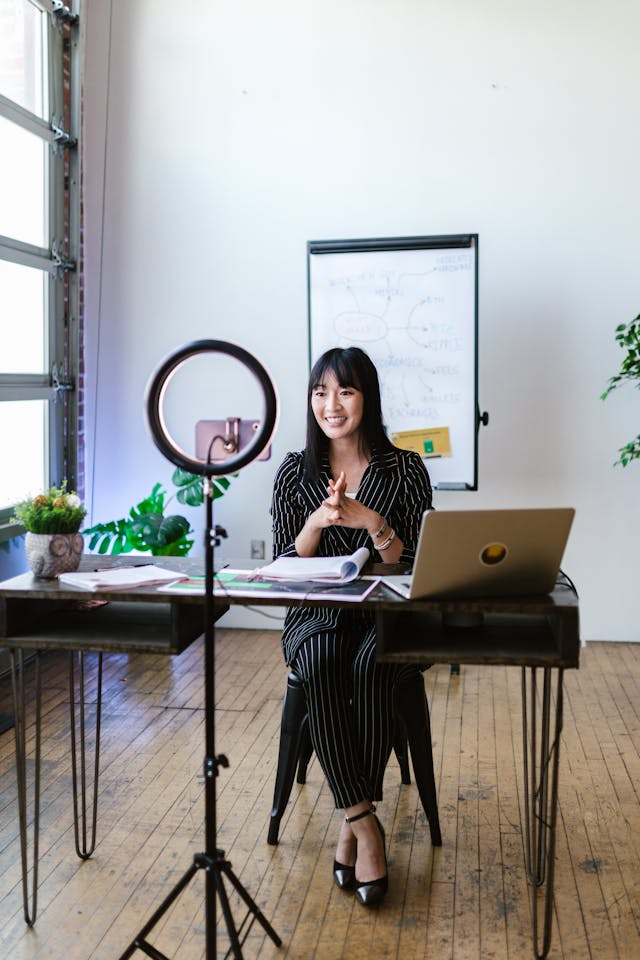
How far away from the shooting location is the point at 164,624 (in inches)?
82.8

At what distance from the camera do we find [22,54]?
13.5 feet

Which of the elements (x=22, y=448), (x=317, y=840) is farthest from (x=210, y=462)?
(x=22, y=448)

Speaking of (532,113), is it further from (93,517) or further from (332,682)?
(332,682)

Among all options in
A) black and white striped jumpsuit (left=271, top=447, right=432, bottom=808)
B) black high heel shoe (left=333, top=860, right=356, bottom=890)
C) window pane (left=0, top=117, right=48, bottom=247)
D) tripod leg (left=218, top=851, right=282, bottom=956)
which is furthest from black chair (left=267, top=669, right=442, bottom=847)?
window pane (left=0, top=117, right=48, bottom=247)

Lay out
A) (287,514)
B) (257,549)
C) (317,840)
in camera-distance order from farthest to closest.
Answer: (257,549) → (287,514) → (317,840)

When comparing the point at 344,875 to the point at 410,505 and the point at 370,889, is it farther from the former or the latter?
the point at 410,505

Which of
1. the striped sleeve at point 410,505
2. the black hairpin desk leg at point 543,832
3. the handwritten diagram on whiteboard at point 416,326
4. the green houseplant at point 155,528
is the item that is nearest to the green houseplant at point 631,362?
the handwritten diagram on whiteboard at point 416,326

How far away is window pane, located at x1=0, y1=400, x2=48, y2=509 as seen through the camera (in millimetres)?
4070

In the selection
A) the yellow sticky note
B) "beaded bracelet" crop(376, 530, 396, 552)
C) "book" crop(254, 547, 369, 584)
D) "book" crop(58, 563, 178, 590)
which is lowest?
"book" crop(58, 563, 178, 590)

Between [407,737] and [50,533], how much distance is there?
1.00 meters

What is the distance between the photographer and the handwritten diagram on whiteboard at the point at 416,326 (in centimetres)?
419

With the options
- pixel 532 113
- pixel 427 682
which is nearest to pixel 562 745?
pixel 427 682

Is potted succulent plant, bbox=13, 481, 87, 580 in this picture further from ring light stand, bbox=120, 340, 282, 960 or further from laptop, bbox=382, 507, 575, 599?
laptop, bbox=382, 507, 575, 599

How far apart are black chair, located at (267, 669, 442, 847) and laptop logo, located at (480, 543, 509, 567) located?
0.63m
